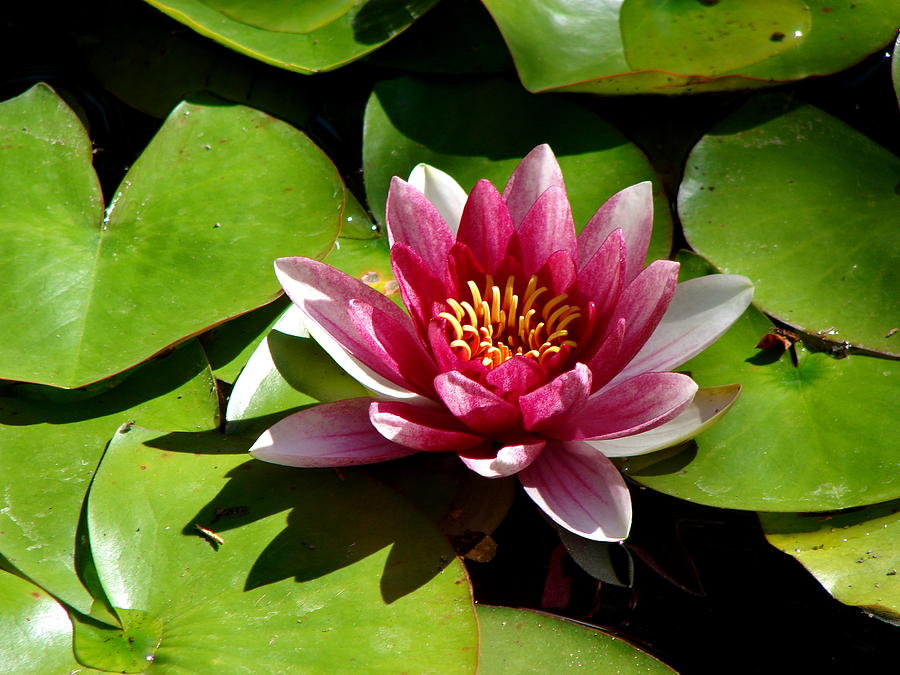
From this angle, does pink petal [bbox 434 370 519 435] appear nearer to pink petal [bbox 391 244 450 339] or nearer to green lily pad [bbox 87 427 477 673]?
pink petal [bbox 391 244 450 339]

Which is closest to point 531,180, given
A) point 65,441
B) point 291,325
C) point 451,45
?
point 291,325

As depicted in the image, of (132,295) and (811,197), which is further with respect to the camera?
(811,197)

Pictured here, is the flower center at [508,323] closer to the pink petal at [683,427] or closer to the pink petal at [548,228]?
the pink petal at [548,228]

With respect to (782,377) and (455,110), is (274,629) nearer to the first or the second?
(782,377)

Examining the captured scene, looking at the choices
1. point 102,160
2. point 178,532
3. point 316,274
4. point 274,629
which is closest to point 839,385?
point 316,274

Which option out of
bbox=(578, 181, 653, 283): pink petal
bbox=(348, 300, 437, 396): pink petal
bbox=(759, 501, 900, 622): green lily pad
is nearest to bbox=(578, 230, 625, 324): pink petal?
bbox=(578, 181, 653, 283): pink petal

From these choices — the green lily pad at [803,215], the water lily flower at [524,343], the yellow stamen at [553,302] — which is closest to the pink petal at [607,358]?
the water lily flower at [524,343]
